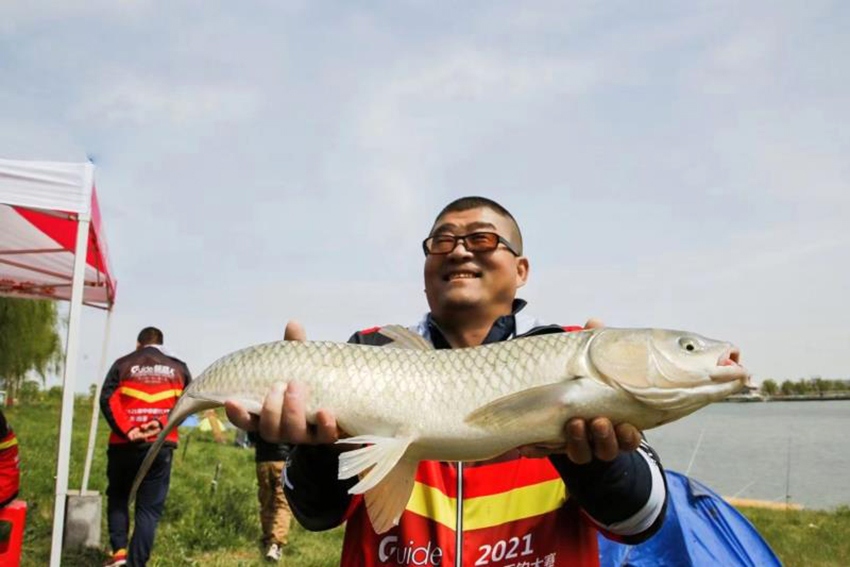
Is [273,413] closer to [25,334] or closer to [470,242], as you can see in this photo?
[470,242]

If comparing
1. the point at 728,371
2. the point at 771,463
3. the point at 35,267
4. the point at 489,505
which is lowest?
the point at 771,463

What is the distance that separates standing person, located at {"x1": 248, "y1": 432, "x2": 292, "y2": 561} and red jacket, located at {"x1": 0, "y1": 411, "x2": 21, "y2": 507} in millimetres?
2164

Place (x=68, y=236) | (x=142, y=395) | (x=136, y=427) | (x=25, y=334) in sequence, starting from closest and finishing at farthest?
(x=136, y=427) → (x=142, y=395) → (x=68, y=236) → (x=25, y=334)

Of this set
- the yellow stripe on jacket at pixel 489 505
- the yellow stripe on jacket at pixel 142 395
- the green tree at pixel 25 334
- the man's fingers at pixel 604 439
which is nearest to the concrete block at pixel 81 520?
the yellow stripe on jacket at pixel 142 395

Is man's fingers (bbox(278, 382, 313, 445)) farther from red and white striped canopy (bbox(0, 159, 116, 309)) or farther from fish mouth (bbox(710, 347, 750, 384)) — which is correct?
red and white striped canopy (bbox(0, 159, 116, 309))

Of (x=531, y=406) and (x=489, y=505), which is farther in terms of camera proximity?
(x=489, y=505)

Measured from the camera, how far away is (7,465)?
4434 millimetres

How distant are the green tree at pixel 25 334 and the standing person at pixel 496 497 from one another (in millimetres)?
24123

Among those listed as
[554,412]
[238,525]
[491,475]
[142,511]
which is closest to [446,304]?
[491,475]

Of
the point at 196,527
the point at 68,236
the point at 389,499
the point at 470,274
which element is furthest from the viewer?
the point at 68,236

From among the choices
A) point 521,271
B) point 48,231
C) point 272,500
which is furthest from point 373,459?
point 48,231

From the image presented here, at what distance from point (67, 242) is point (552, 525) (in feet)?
22.9

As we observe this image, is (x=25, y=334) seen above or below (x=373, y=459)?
above

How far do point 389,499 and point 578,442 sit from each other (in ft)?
2.13
